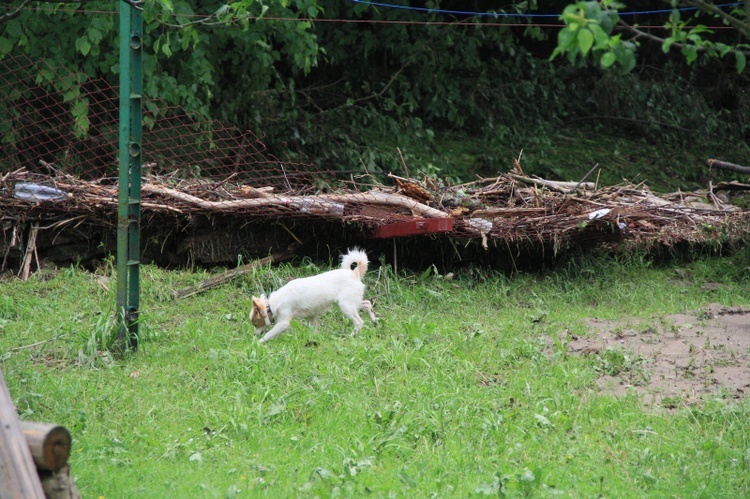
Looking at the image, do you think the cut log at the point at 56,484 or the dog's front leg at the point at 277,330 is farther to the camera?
the dog's front leg at the point at 277,330

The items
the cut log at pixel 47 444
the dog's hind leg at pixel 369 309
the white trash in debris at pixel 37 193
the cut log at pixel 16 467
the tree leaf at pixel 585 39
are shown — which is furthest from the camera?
the white trash in debris at pixel 37 193

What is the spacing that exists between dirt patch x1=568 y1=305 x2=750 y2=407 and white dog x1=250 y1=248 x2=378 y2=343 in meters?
1.89

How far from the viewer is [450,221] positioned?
912 centimetres

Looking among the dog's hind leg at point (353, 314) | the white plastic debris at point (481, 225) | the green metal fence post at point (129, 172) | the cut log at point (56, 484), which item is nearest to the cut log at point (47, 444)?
the cut log at point (56, 484)

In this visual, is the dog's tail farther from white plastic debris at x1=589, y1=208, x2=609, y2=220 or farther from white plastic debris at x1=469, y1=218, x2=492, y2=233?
white plastic debris at x1=589, y1=208, x2=609, y2=220

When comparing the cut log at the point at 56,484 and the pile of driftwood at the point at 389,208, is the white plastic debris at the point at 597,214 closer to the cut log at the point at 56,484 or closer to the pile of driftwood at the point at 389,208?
the pile of driftwood at the point at 389,208

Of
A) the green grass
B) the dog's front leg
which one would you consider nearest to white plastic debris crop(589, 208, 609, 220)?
the green grass

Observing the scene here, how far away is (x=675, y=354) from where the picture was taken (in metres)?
7.20

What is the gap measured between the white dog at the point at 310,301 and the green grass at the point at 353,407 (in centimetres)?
16

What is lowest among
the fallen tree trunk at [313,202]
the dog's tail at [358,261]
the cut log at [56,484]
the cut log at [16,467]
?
the dog's tail at [358,261]

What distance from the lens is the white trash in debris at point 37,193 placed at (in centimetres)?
922

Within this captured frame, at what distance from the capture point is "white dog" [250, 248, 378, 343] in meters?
7.61

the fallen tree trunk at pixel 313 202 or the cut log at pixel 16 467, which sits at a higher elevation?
the cut log at pixel 16 467

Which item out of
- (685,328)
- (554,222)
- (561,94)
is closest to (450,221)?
(554,222)
